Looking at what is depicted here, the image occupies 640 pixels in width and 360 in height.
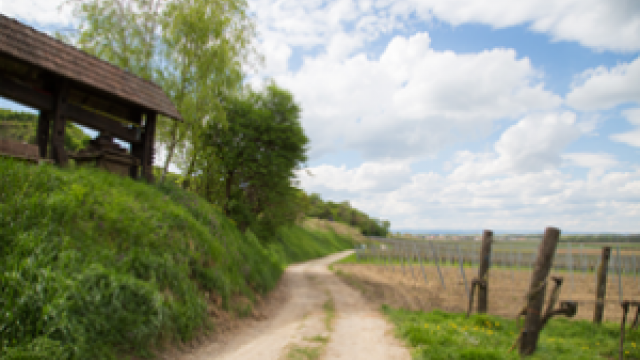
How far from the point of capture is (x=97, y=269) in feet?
16.4

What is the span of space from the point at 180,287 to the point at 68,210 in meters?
2.28

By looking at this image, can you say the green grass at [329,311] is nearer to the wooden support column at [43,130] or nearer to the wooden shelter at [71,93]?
the wooden shelter at [71,93]

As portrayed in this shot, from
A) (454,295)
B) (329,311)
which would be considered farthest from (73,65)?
(454,295)

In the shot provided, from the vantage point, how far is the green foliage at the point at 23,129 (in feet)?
45.0

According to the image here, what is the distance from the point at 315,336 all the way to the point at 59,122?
760 centimetres

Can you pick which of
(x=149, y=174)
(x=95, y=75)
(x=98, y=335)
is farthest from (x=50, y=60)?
(x=98, y=335)

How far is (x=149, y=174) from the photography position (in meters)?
10.3

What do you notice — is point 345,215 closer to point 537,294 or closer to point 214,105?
point 214,105

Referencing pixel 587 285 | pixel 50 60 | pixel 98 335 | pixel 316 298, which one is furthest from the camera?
pixel 587 285

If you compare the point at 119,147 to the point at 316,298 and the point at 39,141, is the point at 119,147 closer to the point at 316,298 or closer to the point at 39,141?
the point at 39,141

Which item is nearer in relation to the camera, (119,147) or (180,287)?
(180,287)

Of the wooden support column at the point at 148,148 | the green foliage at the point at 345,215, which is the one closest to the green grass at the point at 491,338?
the wooden support column at the point at 148,148

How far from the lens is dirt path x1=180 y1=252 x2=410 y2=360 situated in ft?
18.9

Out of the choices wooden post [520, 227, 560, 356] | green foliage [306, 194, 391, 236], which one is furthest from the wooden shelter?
green foliage [306, 194, 391, 236]
